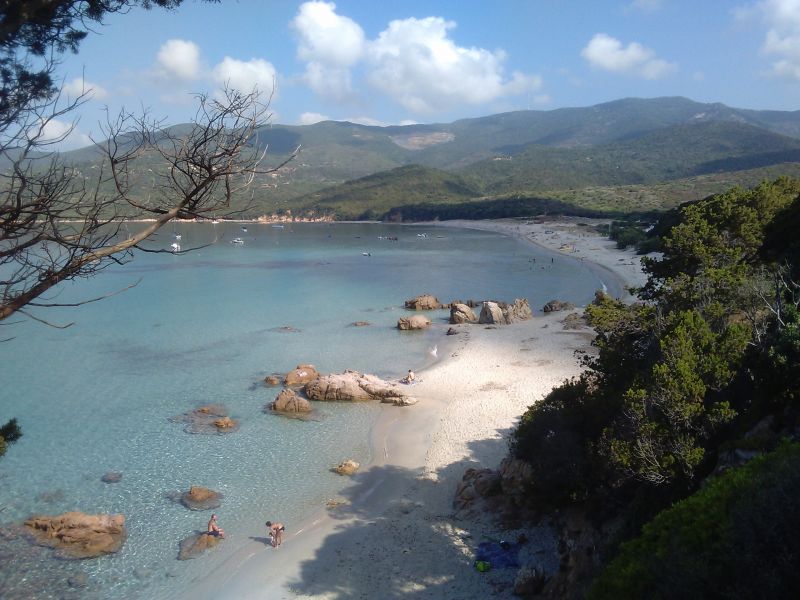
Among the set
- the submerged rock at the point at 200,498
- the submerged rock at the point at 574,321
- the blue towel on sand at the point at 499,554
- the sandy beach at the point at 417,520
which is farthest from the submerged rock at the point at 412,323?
the blue towel on sand at the point at 499,554

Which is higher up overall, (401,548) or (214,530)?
(401,548)

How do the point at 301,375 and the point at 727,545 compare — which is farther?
the point at 301,375

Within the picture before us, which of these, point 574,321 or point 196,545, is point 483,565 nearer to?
point 196,545

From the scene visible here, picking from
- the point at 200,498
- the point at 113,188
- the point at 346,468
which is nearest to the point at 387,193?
the point at 346,468

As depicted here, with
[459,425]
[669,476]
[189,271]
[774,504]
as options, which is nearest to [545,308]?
[459,425]

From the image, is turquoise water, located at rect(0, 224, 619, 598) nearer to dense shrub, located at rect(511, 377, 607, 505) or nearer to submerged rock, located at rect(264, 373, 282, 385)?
submerged rock, located at rect(264, 373, 282, 385)

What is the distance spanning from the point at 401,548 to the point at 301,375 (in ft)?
42.5

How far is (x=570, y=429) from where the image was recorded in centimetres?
1165

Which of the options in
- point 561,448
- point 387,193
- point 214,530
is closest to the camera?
point 561,448

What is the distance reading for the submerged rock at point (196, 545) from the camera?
12188 millimetres

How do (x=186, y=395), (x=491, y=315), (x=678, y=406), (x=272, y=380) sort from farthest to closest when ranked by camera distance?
(x=491, y=315) → (x=272, y=380) → (x=186, y=395) → (x=678, y=406)

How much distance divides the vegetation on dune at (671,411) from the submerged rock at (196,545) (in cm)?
720

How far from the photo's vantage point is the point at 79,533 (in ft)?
40.9

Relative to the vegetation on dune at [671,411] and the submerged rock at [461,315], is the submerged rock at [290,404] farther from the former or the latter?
the submerged rock at [461,315]
